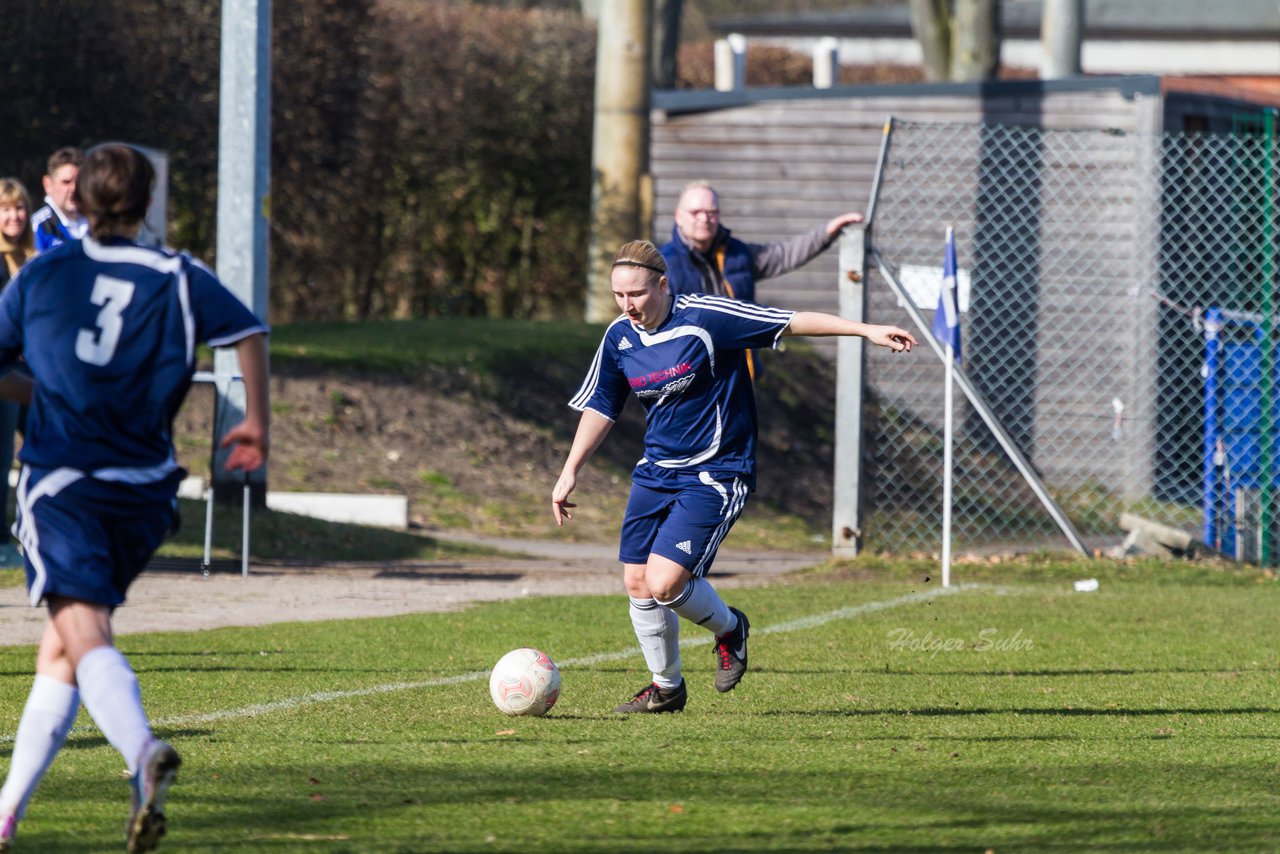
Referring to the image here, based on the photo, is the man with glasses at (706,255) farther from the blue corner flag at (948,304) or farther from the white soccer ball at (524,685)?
the white soccer ball at (524,685)

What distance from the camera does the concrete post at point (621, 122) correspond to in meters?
20.8

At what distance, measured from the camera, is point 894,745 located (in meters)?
5.95

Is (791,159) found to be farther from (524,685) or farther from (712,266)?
(524,685)

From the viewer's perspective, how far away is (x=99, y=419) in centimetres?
437

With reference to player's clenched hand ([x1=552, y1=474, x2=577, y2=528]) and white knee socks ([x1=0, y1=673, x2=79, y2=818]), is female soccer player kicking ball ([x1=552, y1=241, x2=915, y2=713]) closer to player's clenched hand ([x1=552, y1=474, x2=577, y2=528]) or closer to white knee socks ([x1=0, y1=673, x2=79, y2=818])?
player's clenched hand ([x1=552, y1=474, x2=577, y2=528])

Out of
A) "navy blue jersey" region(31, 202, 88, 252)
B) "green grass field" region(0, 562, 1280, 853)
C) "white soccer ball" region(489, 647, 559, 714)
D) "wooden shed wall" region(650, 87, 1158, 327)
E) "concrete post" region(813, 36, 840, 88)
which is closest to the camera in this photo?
"green grass field" region(0, 562, 1280, 853)

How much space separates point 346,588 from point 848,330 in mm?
5399

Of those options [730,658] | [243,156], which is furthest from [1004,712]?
[243,156]

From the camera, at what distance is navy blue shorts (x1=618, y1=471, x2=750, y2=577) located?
6.52 m

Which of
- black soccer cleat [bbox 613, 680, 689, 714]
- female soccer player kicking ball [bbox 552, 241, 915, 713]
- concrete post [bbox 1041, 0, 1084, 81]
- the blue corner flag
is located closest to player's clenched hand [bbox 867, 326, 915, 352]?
female soccer player kicking ball [bbox 552, 241, 915, 713]

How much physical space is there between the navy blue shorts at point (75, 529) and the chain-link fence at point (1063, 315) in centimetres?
1110

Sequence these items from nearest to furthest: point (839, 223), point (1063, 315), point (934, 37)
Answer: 1. point (839, 223)
2. point (1063, 315)
3. point (934, 37)

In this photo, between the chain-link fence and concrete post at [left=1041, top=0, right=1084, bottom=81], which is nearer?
the chain-link fence

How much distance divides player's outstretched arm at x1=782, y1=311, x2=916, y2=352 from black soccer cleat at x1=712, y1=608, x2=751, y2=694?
1.16m
